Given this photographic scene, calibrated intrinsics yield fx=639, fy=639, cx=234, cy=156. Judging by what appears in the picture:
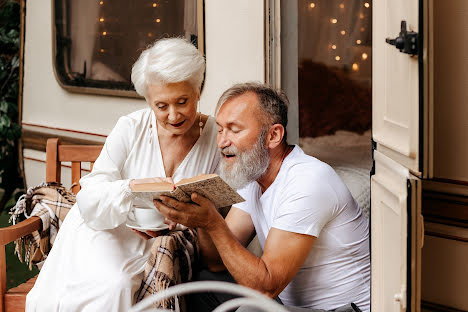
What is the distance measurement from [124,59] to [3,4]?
2.08m

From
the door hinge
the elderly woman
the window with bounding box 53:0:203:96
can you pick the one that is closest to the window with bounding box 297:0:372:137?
the window with bounding box 53:0:203:96

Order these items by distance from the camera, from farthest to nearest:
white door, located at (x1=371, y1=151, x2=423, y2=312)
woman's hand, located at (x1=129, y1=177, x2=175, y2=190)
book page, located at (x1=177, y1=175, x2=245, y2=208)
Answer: woman's hand, located at (x1=129, y1=177, x2=175, y2=190), book page, located at (x1=177, y1=175, x2=245, y2=208), white door, located at (x1=371, y1=151, x2=423, y2=312)

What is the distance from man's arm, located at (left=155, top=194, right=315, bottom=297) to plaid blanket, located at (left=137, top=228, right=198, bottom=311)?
25cm

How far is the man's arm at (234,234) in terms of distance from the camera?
8.81ft

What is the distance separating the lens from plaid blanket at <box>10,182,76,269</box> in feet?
9.66

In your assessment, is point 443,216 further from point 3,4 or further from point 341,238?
point 3,4

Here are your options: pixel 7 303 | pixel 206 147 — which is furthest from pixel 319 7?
pixel 7 303

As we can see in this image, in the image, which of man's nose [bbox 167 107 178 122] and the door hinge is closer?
the door hinge

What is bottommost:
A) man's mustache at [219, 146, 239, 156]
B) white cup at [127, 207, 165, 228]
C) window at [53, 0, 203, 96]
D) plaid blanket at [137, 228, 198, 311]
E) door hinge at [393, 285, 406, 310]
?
plaid blanket at [137, 228, 198, 311]

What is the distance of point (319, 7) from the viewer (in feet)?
12.0


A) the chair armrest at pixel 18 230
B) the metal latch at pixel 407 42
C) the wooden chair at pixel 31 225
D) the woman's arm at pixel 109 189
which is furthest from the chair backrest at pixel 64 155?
the metal latch at pixel 407 42

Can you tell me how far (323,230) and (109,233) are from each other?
3.03ft

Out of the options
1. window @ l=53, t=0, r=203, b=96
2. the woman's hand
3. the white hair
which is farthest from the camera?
window @ l=53, t=0, r=203, b=96

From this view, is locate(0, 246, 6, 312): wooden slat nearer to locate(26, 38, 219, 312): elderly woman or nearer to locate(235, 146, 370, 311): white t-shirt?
locate(26, 38, 219, 312): elderly woman
